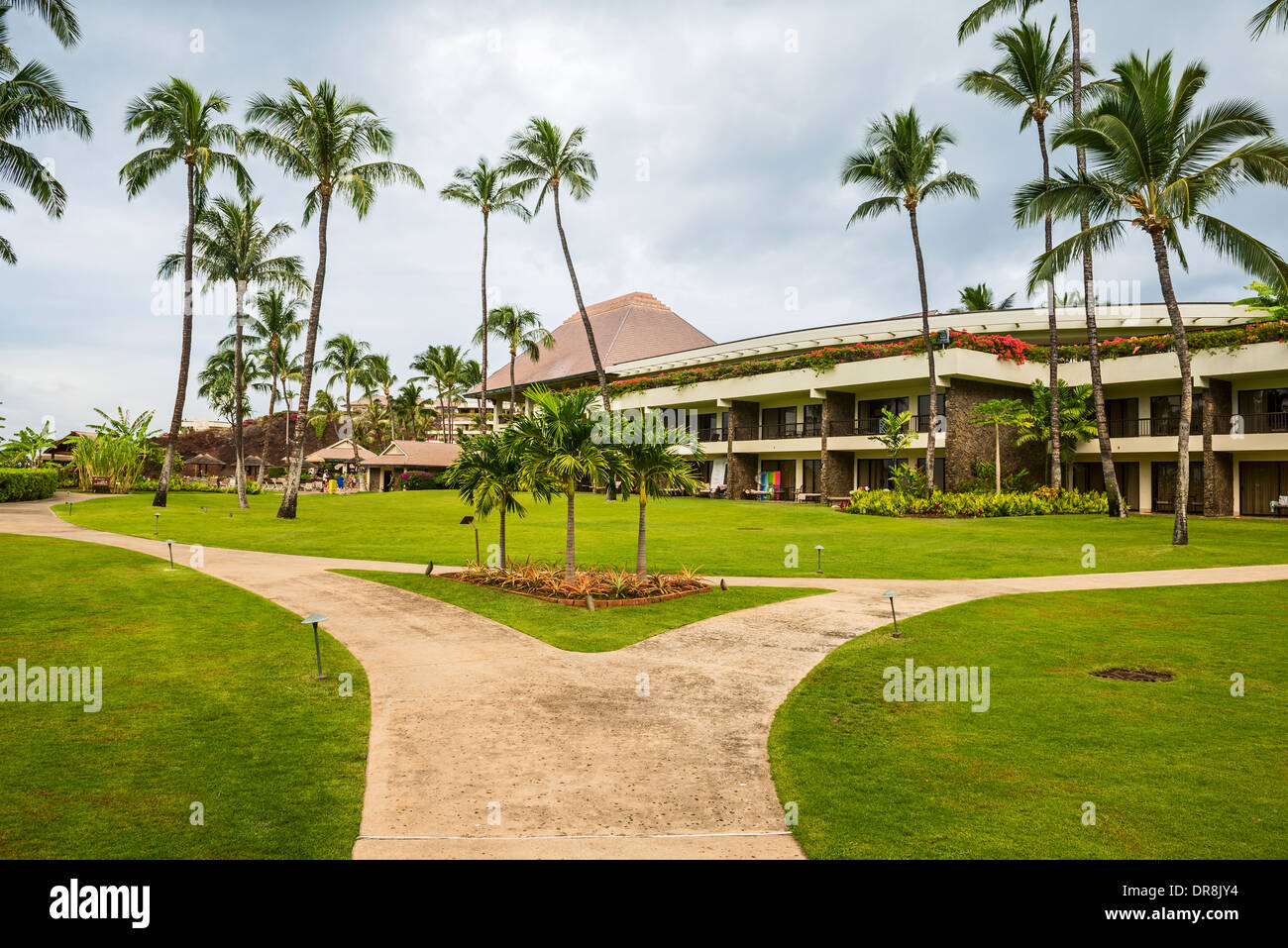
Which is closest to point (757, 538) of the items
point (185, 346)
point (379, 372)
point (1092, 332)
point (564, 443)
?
point (564, 443)

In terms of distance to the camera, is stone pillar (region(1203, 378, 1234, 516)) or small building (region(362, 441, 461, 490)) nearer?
stone pillar (region(1203, 378, 1234, 516))

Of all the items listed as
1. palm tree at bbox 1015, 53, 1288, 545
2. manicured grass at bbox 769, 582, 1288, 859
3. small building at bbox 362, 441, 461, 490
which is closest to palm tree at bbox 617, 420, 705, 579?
manicured grass at bbox 769, 582, 1288, 859

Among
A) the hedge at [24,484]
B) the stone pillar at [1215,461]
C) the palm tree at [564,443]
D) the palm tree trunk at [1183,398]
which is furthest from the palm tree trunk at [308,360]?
the stone pillar at [1215,461]

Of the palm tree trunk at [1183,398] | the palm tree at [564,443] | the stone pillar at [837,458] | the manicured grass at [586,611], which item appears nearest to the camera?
the manicured grass at [586,611]

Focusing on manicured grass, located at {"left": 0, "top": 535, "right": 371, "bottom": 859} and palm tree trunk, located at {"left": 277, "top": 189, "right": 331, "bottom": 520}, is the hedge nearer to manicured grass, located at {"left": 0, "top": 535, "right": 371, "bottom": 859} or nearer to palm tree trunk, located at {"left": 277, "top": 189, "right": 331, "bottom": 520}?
palm tree trunk, located at {"left": 277, "top": 189, "right": 331, "bottom": 520}

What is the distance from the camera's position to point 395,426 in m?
91.1

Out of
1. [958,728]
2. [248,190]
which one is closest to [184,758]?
[958,728]

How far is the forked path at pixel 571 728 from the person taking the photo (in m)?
4.61

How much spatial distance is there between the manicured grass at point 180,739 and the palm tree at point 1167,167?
20763 millimetres

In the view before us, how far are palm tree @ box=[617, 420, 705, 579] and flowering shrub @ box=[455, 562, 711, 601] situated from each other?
1.54 ft

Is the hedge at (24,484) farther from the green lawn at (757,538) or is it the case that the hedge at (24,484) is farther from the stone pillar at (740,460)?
the stone pillar at (740,460)

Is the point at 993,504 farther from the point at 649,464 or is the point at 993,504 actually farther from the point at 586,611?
the point at 586,611

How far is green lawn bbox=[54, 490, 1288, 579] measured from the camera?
57.6ft

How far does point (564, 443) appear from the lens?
13.2 metres
